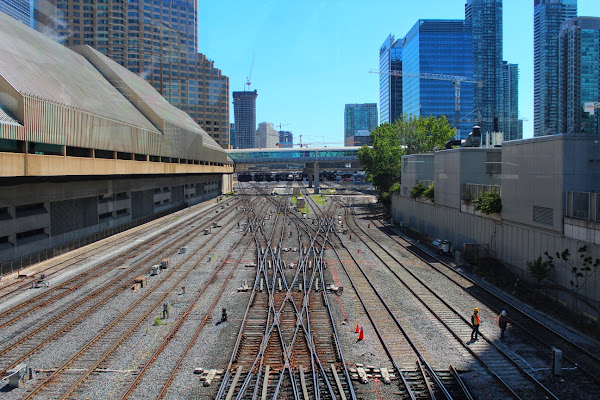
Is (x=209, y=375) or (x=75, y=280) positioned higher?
(x=75, y=280)

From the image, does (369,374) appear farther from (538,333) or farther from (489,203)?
(489,203)

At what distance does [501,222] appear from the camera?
73.7ft

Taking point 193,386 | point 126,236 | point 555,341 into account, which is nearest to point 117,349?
point 193,386

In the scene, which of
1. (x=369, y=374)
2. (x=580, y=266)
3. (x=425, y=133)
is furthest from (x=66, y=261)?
(x=425, y=133)

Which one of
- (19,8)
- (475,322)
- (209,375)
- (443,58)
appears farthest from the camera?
(443,58)

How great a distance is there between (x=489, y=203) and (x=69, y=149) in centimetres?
2544

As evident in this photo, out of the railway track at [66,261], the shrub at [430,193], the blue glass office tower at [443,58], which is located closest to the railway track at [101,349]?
the railway track at [66,261]

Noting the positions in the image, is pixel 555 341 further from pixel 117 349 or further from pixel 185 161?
pixel 185 161

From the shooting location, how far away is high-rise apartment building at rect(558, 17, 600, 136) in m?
134

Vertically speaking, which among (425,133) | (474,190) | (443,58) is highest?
(443,58)

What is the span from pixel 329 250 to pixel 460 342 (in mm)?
16970

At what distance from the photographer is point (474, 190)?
26266mm

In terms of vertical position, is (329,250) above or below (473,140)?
below

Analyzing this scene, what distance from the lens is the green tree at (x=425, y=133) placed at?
58562 millimetres
